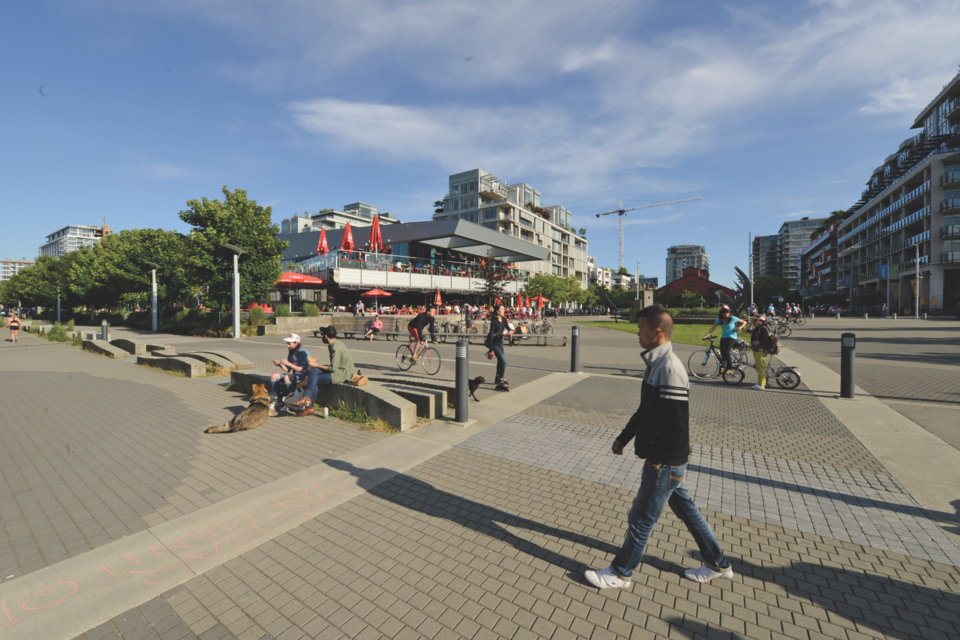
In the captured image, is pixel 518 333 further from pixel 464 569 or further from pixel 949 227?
pixel 949 227

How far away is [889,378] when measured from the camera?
10477mm

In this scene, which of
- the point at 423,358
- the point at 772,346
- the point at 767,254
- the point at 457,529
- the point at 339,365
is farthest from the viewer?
the point at 767,254

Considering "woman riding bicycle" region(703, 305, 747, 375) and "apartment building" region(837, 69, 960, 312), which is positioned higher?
"apartment building" region(837, 69, 960, 312)

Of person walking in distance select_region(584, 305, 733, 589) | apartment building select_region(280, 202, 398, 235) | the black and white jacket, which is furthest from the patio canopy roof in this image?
apartment building select_region(280, 202, 398, 235)

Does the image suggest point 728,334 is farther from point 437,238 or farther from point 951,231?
point 951,231

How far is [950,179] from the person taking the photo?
162 feet

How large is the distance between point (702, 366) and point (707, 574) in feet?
29.8

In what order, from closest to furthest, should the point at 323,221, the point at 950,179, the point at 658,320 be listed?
1. the point at 658,320
2. the point at 950,179
3. the point at 323,221

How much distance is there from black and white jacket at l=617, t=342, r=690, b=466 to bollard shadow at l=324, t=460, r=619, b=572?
1.07 m

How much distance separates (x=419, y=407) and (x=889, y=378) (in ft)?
37.1

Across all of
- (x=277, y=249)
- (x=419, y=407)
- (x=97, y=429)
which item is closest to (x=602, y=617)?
(x=419, y=407)

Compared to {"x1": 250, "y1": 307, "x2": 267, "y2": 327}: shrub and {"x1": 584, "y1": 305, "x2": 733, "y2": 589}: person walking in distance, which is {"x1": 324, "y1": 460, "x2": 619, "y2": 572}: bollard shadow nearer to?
{"x1": 584, "y1": 305, "x2": 733, "y2": 589}: person walking in distance

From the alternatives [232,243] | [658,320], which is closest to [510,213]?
[232,243]

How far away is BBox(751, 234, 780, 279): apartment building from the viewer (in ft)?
591
